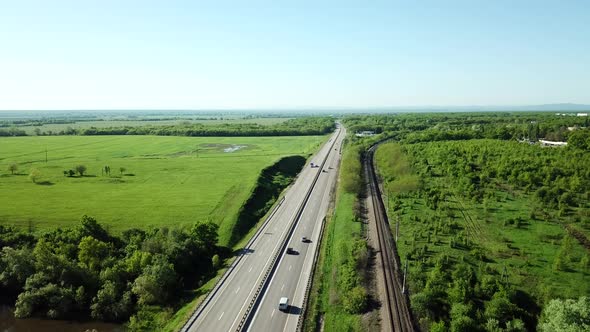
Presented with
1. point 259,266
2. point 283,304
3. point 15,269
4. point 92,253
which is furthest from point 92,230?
point 283,304

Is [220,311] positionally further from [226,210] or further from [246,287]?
[226,210]

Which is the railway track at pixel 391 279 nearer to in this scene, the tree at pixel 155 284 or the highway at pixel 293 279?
the highway at pixel 293 279

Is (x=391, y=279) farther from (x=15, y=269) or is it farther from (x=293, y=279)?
(x=15, y=269)

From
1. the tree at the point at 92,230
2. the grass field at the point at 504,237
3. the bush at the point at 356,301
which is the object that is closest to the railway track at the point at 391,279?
the grass field at the point at 504,237

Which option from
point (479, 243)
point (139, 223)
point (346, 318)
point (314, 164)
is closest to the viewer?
point (346, 318)

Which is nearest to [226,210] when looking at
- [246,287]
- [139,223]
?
[139,223]

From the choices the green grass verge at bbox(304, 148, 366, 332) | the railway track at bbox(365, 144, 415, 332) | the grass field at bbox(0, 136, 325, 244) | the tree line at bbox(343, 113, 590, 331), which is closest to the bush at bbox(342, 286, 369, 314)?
the green grass verge at bbox(304, 148, 366, 332)
